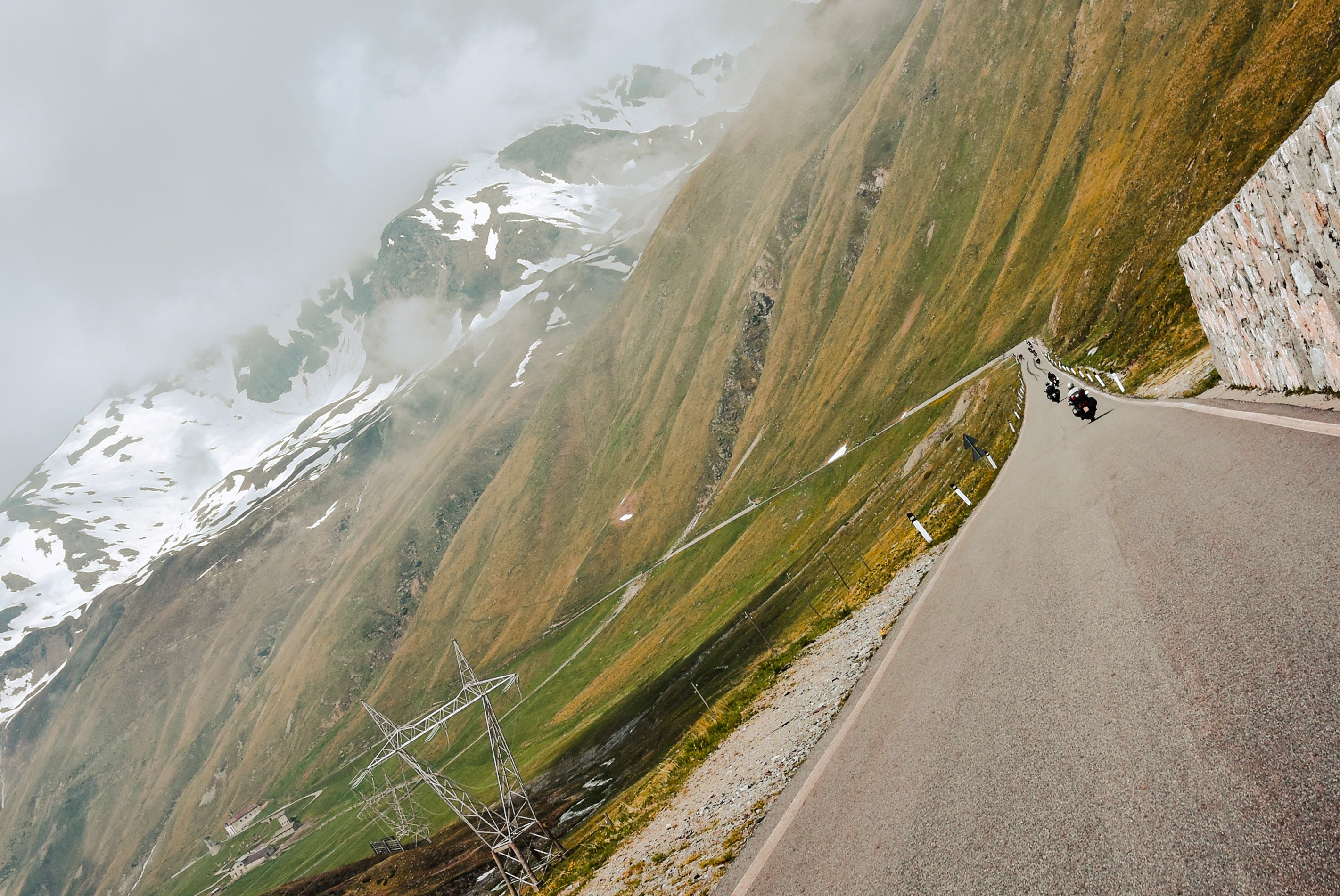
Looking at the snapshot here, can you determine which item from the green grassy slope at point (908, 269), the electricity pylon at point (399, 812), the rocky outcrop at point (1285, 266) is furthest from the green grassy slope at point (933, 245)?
the electricity pylon at point (399, 812)

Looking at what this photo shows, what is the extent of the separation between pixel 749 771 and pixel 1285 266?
53.8ft

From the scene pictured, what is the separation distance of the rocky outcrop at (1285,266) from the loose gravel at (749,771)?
9859mm

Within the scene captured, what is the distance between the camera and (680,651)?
269ft

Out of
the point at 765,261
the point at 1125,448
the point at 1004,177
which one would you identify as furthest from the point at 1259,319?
the point at 765,261

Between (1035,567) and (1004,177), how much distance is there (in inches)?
4248

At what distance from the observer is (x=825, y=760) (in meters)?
11.5

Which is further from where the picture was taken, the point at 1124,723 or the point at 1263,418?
the point at 1263,418

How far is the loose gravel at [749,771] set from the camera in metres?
12.2

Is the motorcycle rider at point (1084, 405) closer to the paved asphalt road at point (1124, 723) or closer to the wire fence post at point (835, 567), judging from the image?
the wire fence post at point (835, 567)

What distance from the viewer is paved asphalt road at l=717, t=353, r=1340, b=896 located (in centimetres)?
565

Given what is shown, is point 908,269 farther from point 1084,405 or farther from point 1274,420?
point 1274,420

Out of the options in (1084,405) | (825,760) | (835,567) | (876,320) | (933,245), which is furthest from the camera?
(933,245)

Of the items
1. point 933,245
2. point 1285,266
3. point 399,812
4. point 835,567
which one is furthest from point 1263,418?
point 933,245

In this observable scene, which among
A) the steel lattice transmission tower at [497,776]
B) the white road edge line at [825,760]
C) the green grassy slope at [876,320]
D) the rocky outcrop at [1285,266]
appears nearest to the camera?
the white road edge line at [825,760]
